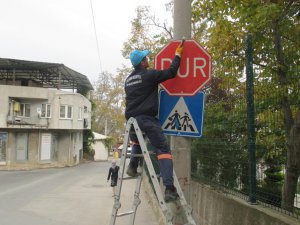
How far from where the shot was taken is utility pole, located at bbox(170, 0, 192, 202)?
4980mm

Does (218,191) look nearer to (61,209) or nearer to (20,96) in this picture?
(61,209)

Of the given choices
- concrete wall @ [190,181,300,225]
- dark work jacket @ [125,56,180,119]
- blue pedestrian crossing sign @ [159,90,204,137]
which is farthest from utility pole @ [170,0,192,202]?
concrete wall @ [190,181,300,225]

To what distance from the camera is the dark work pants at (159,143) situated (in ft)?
15.4

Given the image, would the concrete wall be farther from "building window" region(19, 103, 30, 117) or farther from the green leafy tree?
"building window" region(19, 103, 30, 117)

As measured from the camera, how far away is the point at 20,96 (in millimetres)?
46219

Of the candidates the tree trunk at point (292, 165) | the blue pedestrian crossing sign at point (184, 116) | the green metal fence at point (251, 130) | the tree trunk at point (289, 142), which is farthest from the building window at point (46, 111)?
the blue pedestrian crossing sign at point (184, 116)

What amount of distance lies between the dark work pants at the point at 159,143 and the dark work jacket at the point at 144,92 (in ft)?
0.31

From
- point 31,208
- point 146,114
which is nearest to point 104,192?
point 31,208

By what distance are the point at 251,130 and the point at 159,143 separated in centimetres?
141

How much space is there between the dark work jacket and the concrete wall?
1.65 m

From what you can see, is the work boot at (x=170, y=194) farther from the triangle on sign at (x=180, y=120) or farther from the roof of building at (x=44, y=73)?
the roof of building at (x=44, y=73)

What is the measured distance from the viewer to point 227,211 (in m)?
5.89

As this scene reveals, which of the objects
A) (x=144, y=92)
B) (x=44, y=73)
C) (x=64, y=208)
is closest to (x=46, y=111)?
(x=44, y=73)

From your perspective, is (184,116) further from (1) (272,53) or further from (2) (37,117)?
(2) (37,117)
